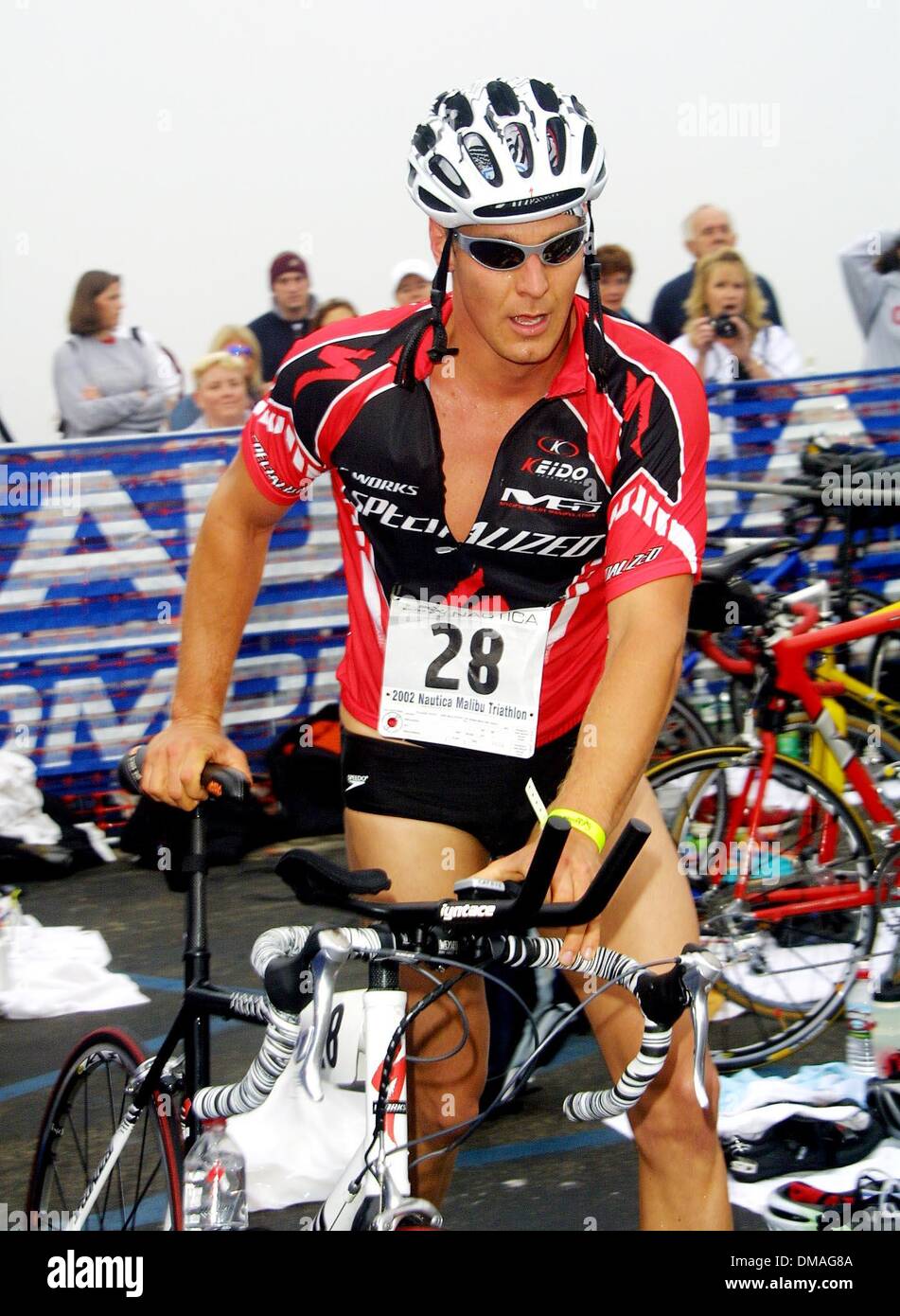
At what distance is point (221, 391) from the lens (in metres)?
8.01

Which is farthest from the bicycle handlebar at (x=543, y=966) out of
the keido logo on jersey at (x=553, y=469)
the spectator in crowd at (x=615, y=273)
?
the spectator in crowd at (x=615, y=273)

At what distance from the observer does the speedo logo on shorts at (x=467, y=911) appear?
7.67 feet

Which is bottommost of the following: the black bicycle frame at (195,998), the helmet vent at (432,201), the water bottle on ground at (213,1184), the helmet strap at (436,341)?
the water bottle on ground at (213,1184)

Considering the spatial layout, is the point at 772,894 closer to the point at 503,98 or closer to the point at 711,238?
the point at 503,98

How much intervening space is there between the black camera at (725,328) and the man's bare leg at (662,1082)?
5526 millimetres

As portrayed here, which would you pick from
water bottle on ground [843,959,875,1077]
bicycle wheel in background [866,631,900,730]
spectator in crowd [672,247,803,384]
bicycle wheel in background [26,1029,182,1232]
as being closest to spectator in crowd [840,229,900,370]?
spectator in crowd [672,247,803,384]

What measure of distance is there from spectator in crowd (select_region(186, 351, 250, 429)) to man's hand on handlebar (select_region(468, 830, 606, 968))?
5709mm

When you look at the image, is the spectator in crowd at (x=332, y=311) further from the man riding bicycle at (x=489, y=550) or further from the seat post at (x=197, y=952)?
the seat post at (x=197, y=952)

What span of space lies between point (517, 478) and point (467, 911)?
1.11m

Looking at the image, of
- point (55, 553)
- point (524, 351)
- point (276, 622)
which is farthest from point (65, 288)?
point (524, 351)

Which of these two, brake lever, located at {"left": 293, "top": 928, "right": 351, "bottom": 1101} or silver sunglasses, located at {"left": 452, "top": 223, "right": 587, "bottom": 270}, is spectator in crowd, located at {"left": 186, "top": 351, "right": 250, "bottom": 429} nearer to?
silver sunglasses, located at {"left": 452, "top": 223, "right": 587, "bottom": 270}

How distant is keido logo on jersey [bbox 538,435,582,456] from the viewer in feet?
10.5

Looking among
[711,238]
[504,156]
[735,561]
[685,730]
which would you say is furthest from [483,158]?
[711,238]
